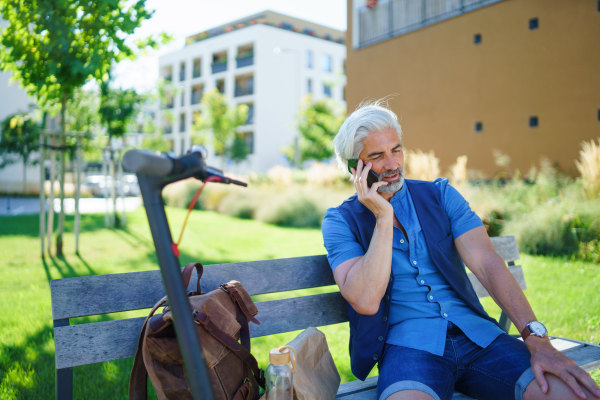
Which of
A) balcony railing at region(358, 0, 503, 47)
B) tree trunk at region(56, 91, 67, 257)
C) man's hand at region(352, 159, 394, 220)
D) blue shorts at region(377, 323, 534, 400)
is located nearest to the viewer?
blue shorts at region(377, 323, 534, 400)

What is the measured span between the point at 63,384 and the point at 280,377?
2.91 ft

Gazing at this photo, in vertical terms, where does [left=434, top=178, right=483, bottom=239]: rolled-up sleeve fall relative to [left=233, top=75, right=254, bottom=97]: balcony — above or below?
below

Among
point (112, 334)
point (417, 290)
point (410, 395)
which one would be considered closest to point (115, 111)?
point (112, 334)

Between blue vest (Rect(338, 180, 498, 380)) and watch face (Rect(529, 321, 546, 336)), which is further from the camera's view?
blue vest (Rect(338, 180, 498, 380))

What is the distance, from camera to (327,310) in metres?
2.62

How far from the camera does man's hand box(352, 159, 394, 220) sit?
2.20 m

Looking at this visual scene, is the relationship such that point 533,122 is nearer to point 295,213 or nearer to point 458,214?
point 295,213

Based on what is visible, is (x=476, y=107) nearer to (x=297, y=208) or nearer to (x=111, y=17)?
(x=297, y=208)

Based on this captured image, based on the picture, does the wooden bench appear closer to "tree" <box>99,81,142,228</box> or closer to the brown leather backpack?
the brown leather backpack

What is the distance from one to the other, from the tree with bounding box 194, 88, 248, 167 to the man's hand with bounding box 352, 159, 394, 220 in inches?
1384

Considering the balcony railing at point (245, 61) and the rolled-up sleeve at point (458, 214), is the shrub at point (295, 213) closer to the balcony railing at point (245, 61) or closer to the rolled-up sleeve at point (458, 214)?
the rolled-up sleeve at point (458, 214)

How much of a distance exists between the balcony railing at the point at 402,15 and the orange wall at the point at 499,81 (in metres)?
0.27

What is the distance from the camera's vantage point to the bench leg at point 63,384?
6.07ft

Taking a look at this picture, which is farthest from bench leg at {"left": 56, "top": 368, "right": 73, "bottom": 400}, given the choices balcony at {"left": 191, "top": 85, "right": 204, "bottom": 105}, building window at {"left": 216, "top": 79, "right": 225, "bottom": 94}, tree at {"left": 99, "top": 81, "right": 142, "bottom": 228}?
balcony at {"left": 191, "top": 85, "right": 204, "bottom": 105}
